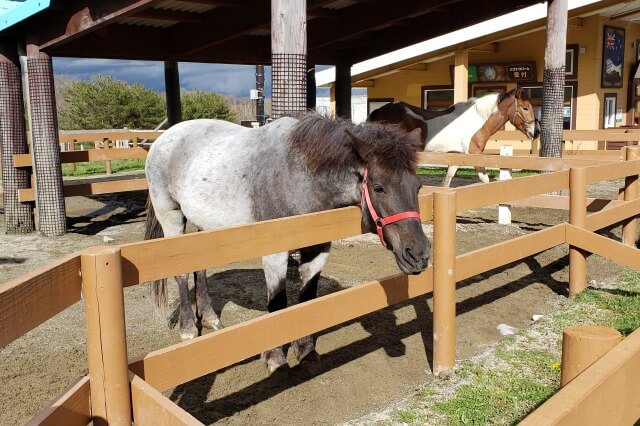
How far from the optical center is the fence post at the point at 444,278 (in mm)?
3484

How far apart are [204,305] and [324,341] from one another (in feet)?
3.71

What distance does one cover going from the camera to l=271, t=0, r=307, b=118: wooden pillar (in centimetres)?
516

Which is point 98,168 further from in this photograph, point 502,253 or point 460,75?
point 502,253

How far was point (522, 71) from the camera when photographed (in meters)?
16.4

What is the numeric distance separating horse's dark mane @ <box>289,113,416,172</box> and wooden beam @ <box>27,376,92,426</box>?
181 cm

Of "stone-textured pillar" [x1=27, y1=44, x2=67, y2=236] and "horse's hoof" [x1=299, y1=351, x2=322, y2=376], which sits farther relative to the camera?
"stone-textured pillar" [x1=27, y1=44, x2=67, y2=236]

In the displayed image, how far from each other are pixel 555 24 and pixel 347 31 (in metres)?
3.35

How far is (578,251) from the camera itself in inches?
200

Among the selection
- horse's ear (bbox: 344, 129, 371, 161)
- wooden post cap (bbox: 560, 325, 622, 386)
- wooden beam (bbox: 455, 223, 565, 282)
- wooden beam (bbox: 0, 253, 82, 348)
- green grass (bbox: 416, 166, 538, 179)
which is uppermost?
horse's ear (bbox: 344, 129, 371, 161)

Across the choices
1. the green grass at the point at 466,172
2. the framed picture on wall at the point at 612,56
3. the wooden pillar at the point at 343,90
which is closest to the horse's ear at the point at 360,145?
the wooden pillar at the point at 343,90

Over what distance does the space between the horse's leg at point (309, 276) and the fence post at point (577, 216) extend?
2457mm

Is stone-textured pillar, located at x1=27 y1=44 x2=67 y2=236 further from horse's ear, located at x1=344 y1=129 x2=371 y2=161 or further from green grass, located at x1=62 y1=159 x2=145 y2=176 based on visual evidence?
green grass, located at x1=62 y1=159 x2=145 y2=176

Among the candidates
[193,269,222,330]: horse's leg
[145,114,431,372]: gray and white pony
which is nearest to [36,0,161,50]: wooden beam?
[145,114,431,372]: gray and white pony

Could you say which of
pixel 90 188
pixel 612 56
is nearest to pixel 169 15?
pixel 90 188
